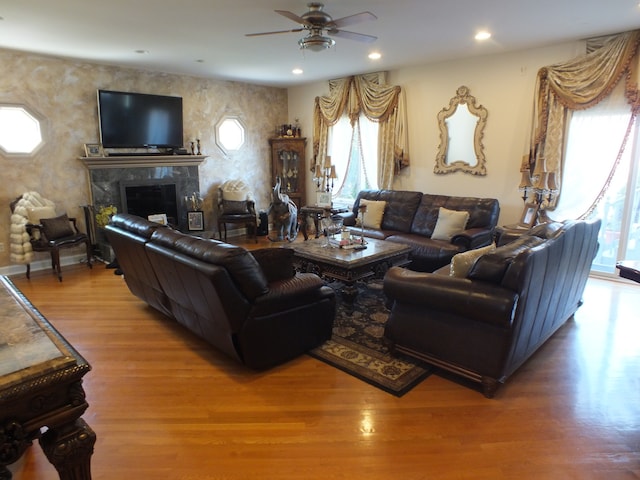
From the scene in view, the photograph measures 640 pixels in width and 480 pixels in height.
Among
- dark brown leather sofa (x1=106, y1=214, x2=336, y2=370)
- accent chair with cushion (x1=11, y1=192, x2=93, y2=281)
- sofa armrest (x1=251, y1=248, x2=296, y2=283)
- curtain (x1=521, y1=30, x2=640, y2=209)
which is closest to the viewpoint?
dark brown leather sofa (x1=106, y1=214, x2=336, y2=370)

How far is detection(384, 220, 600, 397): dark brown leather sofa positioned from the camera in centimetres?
246

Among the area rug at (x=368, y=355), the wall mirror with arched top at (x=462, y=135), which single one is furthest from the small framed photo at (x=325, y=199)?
the area rug at (x=368, y=355)

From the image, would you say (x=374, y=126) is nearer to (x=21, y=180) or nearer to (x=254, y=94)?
(x=254, y=94)

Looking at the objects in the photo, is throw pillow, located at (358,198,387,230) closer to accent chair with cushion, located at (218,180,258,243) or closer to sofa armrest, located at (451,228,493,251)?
sofa armrest, located at (451,228,493,251)

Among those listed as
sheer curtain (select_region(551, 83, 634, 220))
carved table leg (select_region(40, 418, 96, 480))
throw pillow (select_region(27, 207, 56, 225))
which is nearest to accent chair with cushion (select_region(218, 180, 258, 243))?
throw pillow (select_region(27, 207, 56, 225))

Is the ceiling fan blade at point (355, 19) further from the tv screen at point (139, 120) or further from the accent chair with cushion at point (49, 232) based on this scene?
the accent chair with cushion at point (49, 232)

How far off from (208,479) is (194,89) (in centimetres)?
646

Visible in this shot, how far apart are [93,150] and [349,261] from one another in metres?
4.40

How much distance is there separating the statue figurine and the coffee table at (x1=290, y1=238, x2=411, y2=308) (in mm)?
2513

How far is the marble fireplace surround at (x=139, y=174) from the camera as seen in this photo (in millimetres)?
5957

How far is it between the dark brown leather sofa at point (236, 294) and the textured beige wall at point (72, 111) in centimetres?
295

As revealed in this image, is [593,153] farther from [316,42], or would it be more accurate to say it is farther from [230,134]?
[230,134]

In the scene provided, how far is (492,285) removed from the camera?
2512mm

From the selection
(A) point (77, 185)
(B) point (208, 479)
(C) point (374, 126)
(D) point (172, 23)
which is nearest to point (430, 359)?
(B) point (208, 479)
